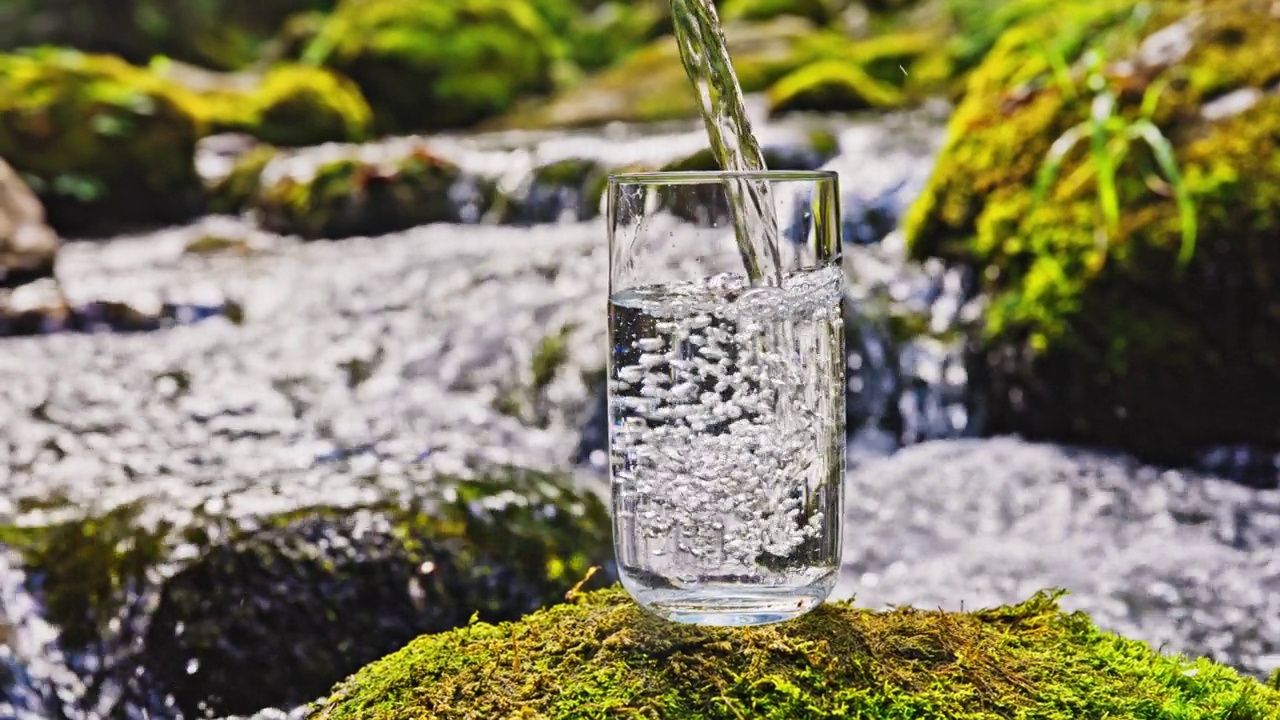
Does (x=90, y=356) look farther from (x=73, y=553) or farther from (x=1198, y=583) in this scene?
(x=1198, y=583)

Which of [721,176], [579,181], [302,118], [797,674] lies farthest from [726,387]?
Result: [302,118]

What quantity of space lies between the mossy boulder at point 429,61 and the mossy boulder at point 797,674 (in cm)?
1436

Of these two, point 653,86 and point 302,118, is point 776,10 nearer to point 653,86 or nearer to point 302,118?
point 653,86

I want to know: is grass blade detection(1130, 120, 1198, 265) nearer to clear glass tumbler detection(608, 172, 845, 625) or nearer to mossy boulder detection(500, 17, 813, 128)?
clear glass tumbler detection(608, 172, 845, 625)

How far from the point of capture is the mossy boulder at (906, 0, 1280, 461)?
466cm

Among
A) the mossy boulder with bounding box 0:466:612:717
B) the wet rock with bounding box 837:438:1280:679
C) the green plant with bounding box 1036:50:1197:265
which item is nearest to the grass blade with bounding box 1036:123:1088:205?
the green plant with bounding box 1036:50:1197:265

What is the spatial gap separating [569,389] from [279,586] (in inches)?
95.6

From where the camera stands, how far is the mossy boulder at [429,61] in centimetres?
1548

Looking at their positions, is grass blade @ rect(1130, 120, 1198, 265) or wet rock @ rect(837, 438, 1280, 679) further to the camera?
grass blade @ rect(1130, 120, 1198, 265)

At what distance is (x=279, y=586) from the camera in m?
3.19

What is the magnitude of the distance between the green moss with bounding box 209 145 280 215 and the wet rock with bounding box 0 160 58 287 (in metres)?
2.89

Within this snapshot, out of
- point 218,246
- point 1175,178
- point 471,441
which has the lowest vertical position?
point 471,441

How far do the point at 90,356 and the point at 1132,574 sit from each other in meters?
5.74

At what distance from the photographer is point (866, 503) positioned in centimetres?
446
